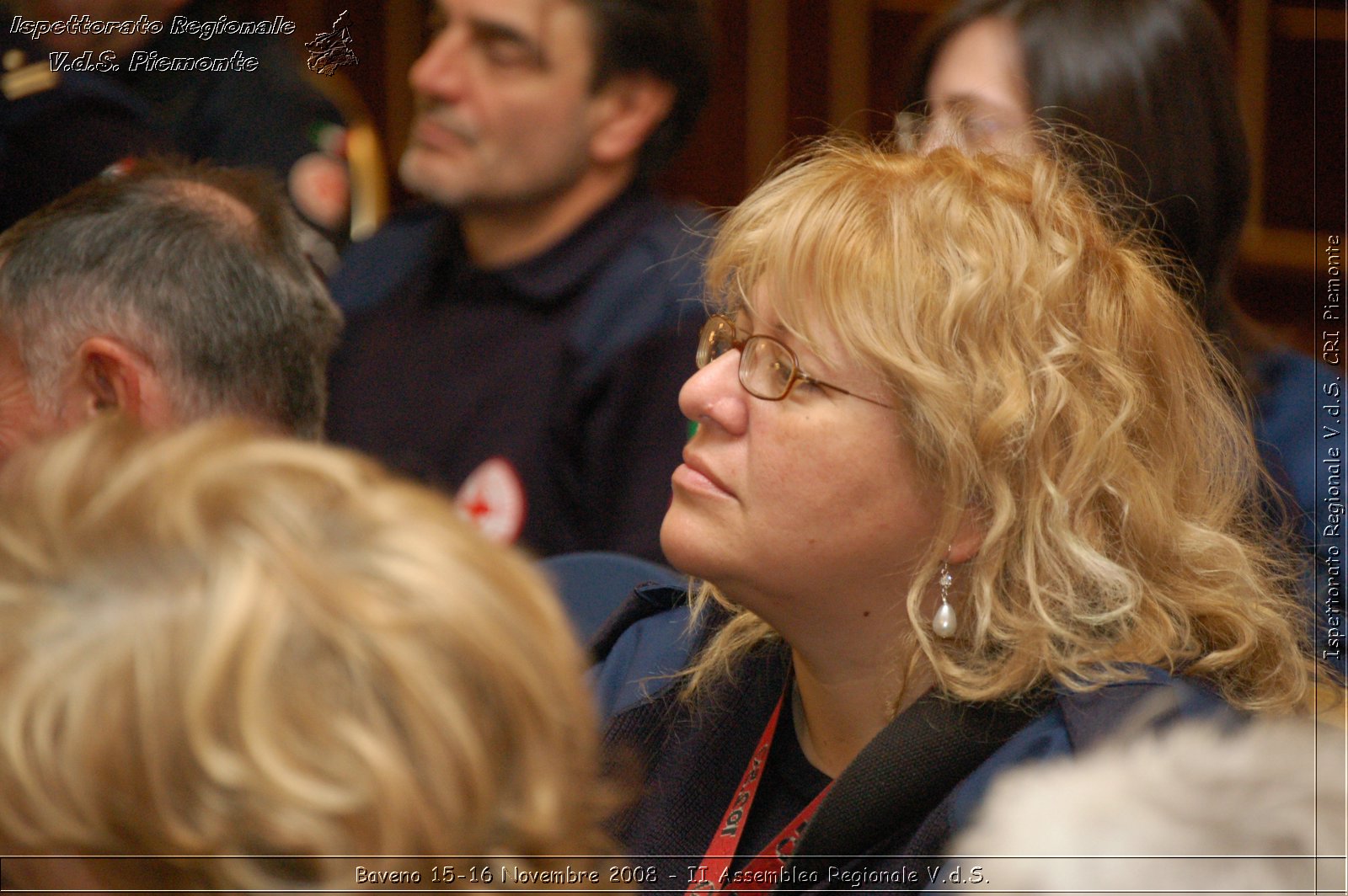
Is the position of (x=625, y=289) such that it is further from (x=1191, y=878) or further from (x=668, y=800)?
(x=1191, y=878)

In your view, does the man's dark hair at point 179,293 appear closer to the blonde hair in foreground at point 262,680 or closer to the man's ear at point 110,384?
the man's ear at point 110,384

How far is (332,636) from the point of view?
74cm

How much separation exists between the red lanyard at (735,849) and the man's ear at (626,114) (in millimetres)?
1570

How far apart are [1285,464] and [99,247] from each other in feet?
Result: 5.32

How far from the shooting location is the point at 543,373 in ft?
8.39

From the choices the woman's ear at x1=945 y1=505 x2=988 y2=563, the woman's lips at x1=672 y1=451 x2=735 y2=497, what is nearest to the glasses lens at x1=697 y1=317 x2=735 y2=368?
the woman's lips at x1=672 y1=451 x2=735 y2=497

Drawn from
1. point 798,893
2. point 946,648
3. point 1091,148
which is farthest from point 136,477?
point 1091,148

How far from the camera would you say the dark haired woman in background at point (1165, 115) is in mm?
2078

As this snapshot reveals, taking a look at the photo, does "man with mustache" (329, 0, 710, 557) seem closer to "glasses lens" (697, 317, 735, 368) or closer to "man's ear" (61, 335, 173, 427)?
"glasses lens" (697, 317, 735, 368)

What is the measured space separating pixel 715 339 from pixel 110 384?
698mm

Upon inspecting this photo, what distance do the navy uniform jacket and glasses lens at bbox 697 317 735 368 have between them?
2.24 feet

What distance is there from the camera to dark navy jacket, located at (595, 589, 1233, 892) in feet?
4.41

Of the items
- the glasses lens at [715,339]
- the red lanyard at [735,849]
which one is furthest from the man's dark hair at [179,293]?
the red lanyard at [735,849]

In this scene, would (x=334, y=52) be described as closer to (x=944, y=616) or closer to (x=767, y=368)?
(x=767, y=368)
